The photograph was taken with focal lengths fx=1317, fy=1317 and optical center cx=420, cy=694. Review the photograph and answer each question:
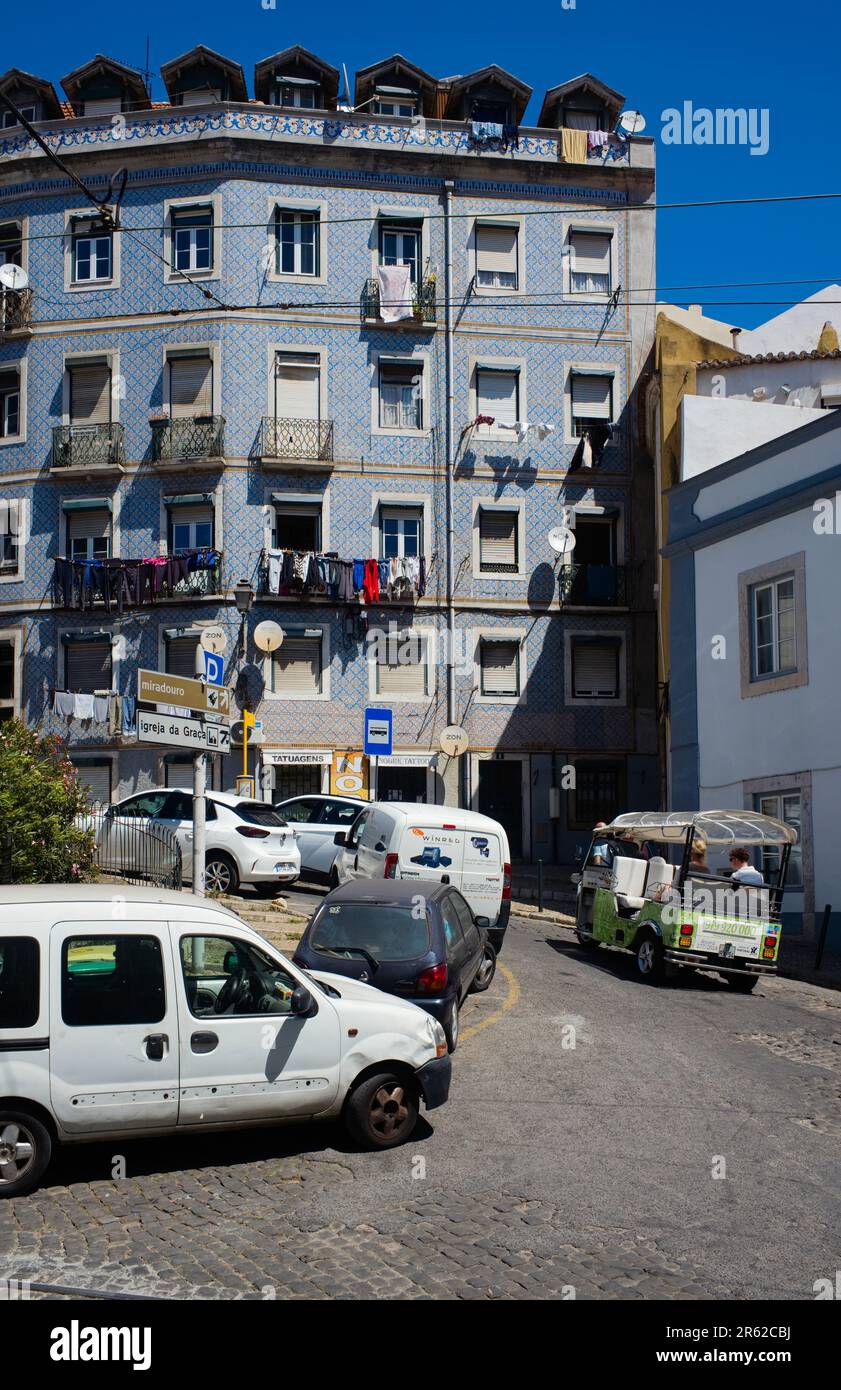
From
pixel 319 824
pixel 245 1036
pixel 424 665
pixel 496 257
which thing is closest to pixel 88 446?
pixel 424 665

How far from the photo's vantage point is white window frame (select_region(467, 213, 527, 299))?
35.9 m

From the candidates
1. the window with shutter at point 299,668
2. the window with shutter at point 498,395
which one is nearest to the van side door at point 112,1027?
the window with shutter at point 299,668

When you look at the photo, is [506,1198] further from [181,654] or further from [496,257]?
[496,257]

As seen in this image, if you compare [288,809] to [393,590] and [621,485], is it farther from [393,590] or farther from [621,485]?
[621,485]

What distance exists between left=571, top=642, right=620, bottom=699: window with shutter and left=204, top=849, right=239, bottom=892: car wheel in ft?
56.9

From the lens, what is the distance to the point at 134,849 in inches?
767

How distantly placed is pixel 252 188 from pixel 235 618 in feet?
38.2

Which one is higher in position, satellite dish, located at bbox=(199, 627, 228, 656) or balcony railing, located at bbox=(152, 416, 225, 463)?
balcony railing, located at bbox=(152, 416, 225, 463)

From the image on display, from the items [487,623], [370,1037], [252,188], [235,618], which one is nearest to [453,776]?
[487,623]

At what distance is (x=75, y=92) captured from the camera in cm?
3700

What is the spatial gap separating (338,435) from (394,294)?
4101mm

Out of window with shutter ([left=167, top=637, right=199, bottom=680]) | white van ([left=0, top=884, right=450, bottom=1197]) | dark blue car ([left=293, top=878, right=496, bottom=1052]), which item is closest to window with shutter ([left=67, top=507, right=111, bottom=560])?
window with shutter ([left=167, top=637, right=199, bottom=680])

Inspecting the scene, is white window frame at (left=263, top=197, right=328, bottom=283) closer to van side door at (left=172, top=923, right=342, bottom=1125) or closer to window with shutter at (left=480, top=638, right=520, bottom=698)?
window with shutter at (left=480, top=638, right=520, bottom=698)
